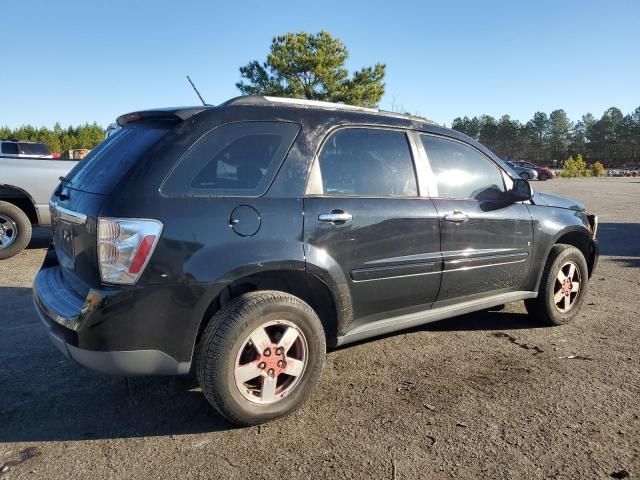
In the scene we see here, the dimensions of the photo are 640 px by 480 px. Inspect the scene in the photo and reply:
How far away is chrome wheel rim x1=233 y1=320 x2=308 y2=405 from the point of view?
2822 millimetres

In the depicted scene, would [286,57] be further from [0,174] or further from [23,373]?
[23,373]

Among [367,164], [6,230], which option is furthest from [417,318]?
[6,230]

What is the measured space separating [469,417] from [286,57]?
36386 millimetres

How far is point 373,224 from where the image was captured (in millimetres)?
3281

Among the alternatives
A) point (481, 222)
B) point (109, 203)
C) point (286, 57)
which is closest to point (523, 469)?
point (481, 222)

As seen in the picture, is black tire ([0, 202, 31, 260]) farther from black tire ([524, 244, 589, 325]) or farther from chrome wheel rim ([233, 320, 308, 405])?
black tire ([524, 244, 589, 325])

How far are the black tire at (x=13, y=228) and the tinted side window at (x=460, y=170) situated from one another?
19.9 ft

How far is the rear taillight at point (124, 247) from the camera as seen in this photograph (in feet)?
8.37

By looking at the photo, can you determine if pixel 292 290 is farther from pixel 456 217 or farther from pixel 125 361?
pixel 456 217

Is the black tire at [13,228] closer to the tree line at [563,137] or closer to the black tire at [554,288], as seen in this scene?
the black tire at [554,288]

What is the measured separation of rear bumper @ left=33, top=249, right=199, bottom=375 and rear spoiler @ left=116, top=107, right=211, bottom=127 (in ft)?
3.20

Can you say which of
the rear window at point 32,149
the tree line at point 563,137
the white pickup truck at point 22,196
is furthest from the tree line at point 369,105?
the white pickup truck at point 22,196

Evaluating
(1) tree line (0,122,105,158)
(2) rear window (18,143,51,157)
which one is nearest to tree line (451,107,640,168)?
(1) tree line (0,122,105,158)

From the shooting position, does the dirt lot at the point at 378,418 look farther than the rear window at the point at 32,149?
No
